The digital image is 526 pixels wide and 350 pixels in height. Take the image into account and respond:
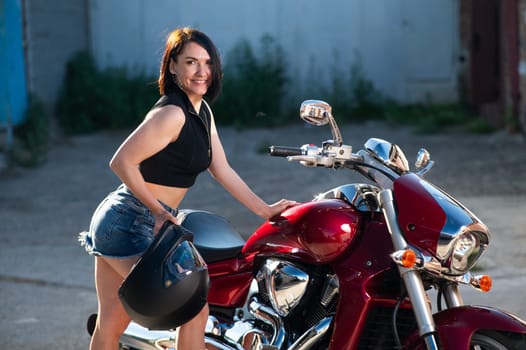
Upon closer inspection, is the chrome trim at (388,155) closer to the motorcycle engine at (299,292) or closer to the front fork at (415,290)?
the front fork at (415,290)

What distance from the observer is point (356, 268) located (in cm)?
334

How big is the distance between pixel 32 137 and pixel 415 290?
889 centimetres

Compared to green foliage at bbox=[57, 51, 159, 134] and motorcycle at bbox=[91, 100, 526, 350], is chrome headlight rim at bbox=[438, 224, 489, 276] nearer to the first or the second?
motorcycle at bbox=[91, 100, 526, 350]

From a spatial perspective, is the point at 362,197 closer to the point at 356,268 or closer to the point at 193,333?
the point at 356,268

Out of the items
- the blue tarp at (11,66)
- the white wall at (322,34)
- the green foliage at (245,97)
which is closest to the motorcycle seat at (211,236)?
the blue tarp at (11,66)

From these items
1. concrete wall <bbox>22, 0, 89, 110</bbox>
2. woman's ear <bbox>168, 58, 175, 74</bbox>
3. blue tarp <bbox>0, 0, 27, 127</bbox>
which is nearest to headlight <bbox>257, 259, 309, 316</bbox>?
woman's ear <bbox>168, 58, 175, 74</bbox>

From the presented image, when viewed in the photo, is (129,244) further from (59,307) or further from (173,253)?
(59,307)

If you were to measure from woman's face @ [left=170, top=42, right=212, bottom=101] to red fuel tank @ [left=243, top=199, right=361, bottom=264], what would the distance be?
1.94 ft

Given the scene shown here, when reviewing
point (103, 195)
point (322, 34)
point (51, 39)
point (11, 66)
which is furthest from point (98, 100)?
point (103, 195)

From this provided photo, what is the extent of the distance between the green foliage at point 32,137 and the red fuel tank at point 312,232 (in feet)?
24.6

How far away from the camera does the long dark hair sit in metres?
3.61

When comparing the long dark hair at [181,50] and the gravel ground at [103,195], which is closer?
the long dark hair at [181,50]

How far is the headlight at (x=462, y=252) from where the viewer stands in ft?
10.1

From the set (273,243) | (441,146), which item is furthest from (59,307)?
(441,146)
